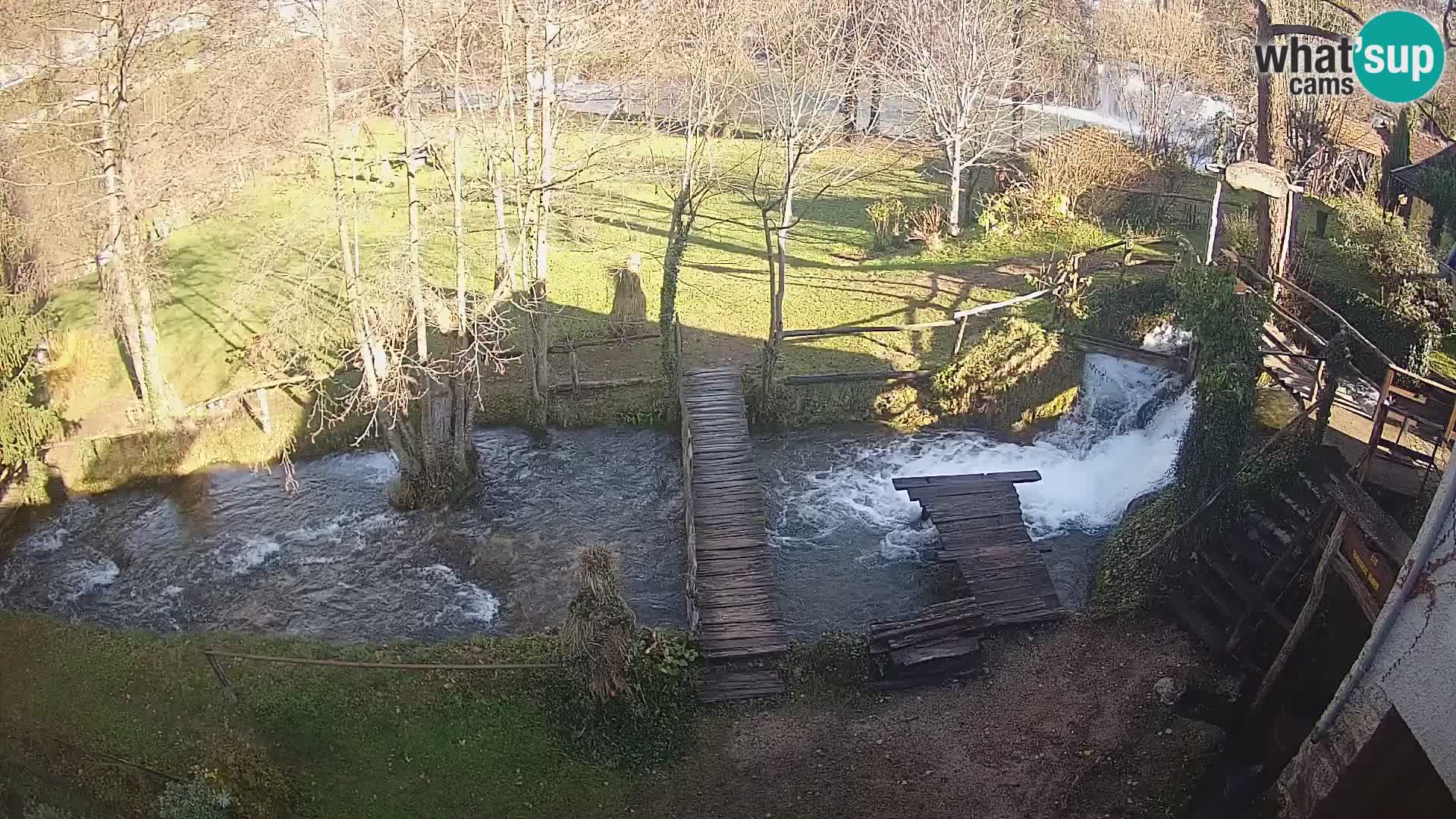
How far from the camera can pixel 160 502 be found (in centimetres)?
1786

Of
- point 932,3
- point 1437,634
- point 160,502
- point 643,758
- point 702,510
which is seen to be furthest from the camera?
point 932,3

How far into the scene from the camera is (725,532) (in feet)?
49.8

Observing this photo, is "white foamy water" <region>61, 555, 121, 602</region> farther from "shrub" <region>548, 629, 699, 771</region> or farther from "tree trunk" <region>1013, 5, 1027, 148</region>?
"tree trunk" <region>1013, 5, 1027, 148</region>

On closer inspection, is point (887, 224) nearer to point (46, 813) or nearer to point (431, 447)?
point (431, 447)

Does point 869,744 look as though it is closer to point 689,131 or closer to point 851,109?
point 689,131

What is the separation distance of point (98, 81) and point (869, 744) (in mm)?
15129

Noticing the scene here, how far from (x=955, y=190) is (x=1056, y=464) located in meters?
13.3

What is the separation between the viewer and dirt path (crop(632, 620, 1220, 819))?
1127 cm

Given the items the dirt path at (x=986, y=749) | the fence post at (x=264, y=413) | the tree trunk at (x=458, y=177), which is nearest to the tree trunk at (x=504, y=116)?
the tree trunk at (x=458, y=177)

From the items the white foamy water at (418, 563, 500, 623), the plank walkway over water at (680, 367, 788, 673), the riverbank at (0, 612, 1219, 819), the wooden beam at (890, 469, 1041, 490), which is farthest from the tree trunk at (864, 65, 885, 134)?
the riverbank at (0, 612, 1219, 819)

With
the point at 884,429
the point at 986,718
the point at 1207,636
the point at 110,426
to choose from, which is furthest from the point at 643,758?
the point at 110,426

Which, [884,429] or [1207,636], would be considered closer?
[1207,636]

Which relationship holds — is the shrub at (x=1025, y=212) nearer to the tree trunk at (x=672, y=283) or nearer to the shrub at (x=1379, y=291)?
the shrub at (x=1379, y=291)

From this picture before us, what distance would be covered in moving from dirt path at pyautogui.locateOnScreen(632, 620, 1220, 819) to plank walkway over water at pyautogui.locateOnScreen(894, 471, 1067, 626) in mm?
774
